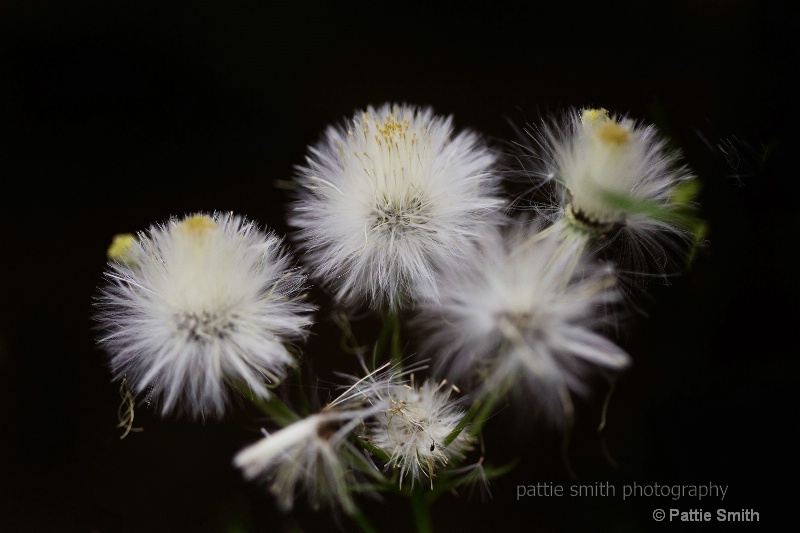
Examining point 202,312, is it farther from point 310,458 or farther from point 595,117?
point 595,117

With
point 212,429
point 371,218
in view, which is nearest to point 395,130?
point 371,218

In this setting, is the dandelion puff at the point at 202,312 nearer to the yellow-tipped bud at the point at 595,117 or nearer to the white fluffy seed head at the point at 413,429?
the white fluffy seed head at the point at 413,429

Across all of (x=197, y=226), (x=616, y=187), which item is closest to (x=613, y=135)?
(x=616, y=187)

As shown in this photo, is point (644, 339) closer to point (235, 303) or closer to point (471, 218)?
point (471, 218)

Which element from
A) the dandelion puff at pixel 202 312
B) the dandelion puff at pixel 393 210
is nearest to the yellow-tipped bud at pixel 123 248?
the dandelion puff at pixel 202 312

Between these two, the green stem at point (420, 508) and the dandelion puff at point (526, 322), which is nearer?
the dandelion puff at point (526, 322)

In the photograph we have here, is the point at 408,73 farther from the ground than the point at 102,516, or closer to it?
farther from the ground
